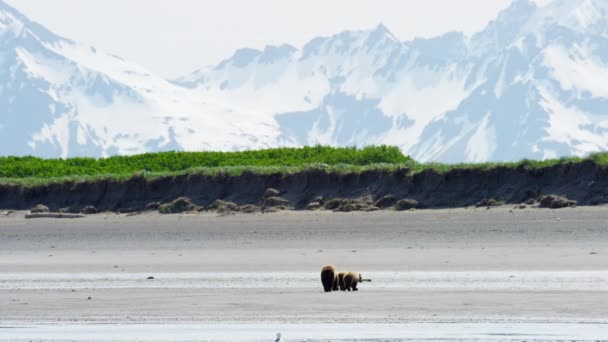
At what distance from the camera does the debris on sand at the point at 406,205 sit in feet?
89.8

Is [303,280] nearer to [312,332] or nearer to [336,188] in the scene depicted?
[312,332]

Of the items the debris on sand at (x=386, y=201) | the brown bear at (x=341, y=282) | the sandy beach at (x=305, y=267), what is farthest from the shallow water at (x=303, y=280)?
the debris on sand at (x=386, y=201)

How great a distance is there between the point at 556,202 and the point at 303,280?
28.8 feet

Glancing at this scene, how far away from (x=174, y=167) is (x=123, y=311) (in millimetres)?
19427

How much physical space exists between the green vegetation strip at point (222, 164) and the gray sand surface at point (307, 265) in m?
2.18

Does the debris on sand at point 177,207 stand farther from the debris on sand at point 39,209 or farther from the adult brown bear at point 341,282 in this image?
the adult brown bear at point 341,282

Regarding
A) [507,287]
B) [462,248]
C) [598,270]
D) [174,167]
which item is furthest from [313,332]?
[174,167]

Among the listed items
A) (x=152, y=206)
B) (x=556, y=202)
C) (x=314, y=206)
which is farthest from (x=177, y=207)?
(x=556, y=202)

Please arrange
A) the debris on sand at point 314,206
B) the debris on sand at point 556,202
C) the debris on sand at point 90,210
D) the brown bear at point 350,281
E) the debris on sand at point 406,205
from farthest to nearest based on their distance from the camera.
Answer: the debris on sand at point 90,210, the debris on sand at point 314,206, the debris on sand at point 406,205, the debris on sand at point 556,202, the brown bear at point 350,281

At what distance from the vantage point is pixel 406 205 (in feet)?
90.0

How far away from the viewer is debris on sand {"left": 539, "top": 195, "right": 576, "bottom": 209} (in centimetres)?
2572

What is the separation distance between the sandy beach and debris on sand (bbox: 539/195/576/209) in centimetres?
42

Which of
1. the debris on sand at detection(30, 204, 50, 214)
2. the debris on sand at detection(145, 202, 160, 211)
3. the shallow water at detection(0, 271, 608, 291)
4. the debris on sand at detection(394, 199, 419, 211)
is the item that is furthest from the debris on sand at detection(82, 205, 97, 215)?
the shallow water at detection(0, 271, 608, 291)

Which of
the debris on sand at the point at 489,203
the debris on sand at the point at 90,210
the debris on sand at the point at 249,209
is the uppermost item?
the debris on sand at the point at 489,203
